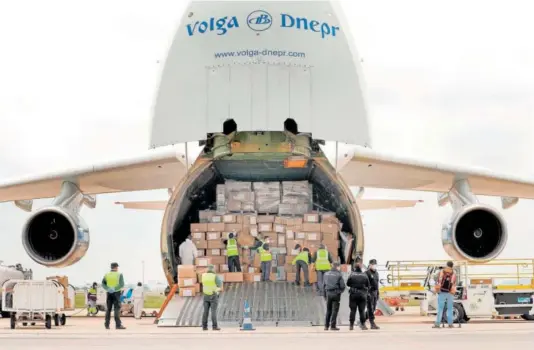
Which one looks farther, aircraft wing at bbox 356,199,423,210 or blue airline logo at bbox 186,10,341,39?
aircraft wing at bbox 356,199,423,210

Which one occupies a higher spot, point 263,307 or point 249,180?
point 249,180

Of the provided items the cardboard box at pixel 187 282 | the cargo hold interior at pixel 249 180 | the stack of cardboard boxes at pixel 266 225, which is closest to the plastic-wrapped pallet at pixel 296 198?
the stack of cardboard boxes at pixel 266 225

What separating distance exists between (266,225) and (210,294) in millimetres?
3556

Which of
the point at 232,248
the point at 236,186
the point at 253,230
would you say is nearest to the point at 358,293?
the point at 232,248

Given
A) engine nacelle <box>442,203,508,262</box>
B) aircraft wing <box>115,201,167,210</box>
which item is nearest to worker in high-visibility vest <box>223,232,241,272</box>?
engine nacelle <box>442,203,508,262</box>

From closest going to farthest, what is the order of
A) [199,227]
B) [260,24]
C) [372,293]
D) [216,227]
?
[260,24] < [372,293] < [199,227] < [216,227]

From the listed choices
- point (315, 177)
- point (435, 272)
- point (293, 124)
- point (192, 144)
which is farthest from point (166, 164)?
point (435, 272)

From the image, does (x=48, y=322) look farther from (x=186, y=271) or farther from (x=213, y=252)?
(x=213, y=252)

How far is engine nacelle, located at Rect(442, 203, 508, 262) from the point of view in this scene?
2108cm

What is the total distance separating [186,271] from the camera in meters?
20.0

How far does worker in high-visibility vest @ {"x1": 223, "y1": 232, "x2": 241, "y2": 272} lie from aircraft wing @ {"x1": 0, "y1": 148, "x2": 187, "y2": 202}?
1.78 meters

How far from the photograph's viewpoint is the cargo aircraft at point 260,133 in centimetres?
1855

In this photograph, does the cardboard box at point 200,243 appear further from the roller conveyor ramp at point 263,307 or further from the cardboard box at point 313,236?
the cardboard box at point 313,236

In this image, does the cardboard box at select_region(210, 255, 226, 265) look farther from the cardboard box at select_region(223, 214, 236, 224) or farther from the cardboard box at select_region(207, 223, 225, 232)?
the cardboard box at select_region(223, 214, 236, 224)
